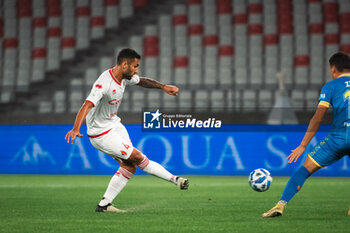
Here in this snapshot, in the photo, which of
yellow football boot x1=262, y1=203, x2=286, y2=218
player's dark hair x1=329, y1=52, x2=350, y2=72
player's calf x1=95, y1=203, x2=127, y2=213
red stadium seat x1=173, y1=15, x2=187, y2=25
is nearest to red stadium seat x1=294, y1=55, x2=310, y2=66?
red stadium seat x1=173, y1=15, x2=187, y2=25

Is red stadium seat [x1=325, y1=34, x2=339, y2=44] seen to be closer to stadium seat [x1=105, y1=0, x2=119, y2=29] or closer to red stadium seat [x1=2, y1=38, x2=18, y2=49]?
stadium seat [x1=105, y1=0, x2=119, y2=29]

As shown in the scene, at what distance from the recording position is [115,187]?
6.55 metres

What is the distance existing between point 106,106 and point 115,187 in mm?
879

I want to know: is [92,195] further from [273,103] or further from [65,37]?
[65,37]

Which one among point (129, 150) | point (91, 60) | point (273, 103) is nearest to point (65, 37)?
point (91, 60)

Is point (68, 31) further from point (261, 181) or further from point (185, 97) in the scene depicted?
point (261, 181)

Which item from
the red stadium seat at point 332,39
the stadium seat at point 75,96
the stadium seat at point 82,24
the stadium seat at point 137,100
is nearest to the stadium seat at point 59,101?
the stadium seat at point 75,96

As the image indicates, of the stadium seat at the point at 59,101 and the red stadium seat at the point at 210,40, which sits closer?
the stadium seat at the point at 59,101

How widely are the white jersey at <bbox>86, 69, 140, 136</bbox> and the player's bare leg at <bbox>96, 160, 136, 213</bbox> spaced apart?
476mm

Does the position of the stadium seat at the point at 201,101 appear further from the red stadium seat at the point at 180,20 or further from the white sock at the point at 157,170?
the white sock at the point at 157,170

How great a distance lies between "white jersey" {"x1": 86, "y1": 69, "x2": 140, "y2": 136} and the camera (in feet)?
20.6

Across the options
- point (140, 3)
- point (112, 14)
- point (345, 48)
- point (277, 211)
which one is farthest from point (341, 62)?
point (112, 14)

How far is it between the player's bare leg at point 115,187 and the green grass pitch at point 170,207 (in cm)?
15

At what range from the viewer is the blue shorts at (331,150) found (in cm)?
562
